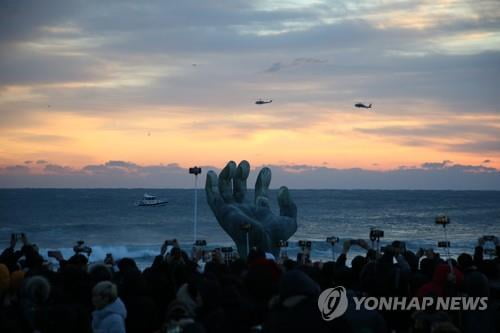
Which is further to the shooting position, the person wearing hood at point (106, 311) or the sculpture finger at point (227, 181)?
the sculpture finger at point (227, 181)

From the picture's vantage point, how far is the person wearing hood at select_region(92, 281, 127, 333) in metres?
7.62

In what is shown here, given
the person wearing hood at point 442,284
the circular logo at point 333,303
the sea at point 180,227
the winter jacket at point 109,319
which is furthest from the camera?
the sea at point 180,227

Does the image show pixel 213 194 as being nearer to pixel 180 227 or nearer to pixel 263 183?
pixel 263 183

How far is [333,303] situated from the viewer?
7.24 m

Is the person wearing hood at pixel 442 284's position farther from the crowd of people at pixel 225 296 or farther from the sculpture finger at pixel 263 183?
the sculpture finger at pixel 263 183

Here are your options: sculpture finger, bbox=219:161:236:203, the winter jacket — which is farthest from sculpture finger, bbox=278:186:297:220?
the winter jacket

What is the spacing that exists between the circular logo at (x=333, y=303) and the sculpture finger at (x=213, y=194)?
51.3ft

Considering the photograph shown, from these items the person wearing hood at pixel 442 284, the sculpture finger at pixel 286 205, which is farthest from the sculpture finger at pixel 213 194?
the person wearing hood at pixel 442 284

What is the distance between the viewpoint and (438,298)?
849 centimetres

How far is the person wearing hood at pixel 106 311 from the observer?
762 cm

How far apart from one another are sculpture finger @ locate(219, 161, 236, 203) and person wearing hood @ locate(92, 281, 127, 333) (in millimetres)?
15779

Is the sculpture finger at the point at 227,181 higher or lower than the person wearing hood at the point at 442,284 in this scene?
higher

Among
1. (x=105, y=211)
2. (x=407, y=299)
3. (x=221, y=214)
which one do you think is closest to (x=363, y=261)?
(x=407, y=299)

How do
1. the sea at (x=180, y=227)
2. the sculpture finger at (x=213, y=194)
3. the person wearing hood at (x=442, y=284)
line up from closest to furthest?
the person wearing hood at (x=442, y=284), the sculpture finger at (x=213, y=194), the sea at (x=180, y=227)
